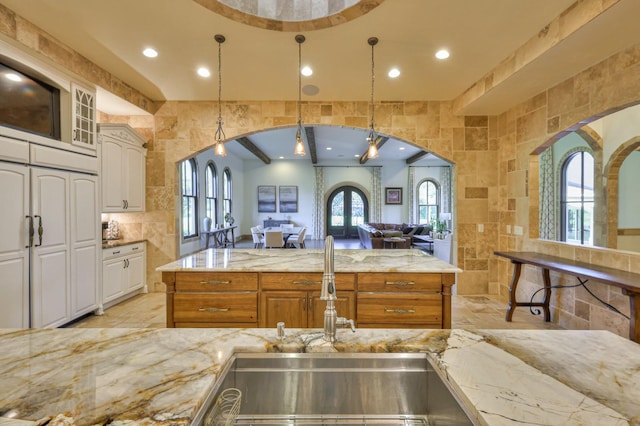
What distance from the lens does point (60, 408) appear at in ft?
2.18

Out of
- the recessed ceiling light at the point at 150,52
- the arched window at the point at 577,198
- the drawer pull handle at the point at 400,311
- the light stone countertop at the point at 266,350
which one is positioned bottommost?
the drawer pull handle at the point at 400,311

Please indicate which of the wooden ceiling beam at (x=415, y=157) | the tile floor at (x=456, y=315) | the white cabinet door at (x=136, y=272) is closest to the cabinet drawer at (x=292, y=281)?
the tile floor at (x=456, y=315)

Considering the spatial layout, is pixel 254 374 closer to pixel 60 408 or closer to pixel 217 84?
pixel 60 408

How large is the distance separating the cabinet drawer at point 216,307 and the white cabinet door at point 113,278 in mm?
2076

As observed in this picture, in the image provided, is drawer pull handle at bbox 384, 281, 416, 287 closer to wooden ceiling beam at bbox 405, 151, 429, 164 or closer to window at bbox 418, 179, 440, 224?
wooden ceiling beam at bbox 405, 151, 429, 164

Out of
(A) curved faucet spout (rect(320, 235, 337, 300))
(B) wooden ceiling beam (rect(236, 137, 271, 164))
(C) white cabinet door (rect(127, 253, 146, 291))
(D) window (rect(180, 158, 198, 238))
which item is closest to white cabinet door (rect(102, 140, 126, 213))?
(C) white cabinet door (rect(127, 253, 146, 291))

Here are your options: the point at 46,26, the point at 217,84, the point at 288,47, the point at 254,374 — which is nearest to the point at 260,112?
the point at 217,84

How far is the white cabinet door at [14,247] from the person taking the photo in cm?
256

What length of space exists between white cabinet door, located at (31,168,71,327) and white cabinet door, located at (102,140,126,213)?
0.63m

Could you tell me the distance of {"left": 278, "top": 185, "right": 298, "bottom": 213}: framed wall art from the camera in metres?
11.1

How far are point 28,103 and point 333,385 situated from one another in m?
3.80

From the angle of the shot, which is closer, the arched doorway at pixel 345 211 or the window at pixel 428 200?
the window at pixel 428 200

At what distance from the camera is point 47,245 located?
2.94 meters

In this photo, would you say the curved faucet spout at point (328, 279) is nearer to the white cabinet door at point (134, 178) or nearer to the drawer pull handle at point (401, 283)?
the drawer pull handle at point (401, 283)
